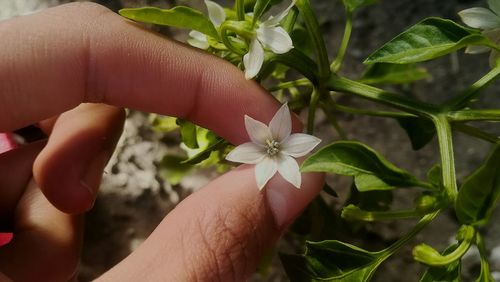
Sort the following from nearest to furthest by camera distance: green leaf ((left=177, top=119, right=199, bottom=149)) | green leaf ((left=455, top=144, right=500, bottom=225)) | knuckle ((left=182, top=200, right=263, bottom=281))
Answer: green leaf ((left=455, top=144, right=500, bottom=225)) → knuckle ((left=182, top=200, right=263, bottom=281)) → green leaf ((left=177, top=119, right=199, bottom=149))

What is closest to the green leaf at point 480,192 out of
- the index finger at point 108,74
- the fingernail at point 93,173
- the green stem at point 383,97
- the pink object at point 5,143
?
the green stem at point 383,97

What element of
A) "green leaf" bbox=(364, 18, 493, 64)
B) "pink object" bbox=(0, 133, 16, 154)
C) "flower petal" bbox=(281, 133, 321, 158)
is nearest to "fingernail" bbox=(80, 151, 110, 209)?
"pink object" bbox=(0, 133, 16, 154)

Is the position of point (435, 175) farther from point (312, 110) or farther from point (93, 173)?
point (93, 173)

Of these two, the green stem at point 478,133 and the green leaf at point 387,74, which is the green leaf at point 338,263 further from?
the green leaf at point 387,74

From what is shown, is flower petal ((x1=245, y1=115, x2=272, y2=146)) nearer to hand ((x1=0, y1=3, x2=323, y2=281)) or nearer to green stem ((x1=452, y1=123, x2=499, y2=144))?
hand ((x1=0, y1=3, x2=323, y2=281))

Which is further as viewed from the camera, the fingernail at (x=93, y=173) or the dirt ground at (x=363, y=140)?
the dirt ground at (x=363, y=140)

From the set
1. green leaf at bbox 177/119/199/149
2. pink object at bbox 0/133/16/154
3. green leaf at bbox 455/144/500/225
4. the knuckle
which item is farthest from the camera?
pink object at bbox 0/133/16/154

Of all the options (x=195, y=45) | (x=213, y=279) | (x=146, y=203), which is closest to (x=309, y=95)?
(x=195, y=45)
